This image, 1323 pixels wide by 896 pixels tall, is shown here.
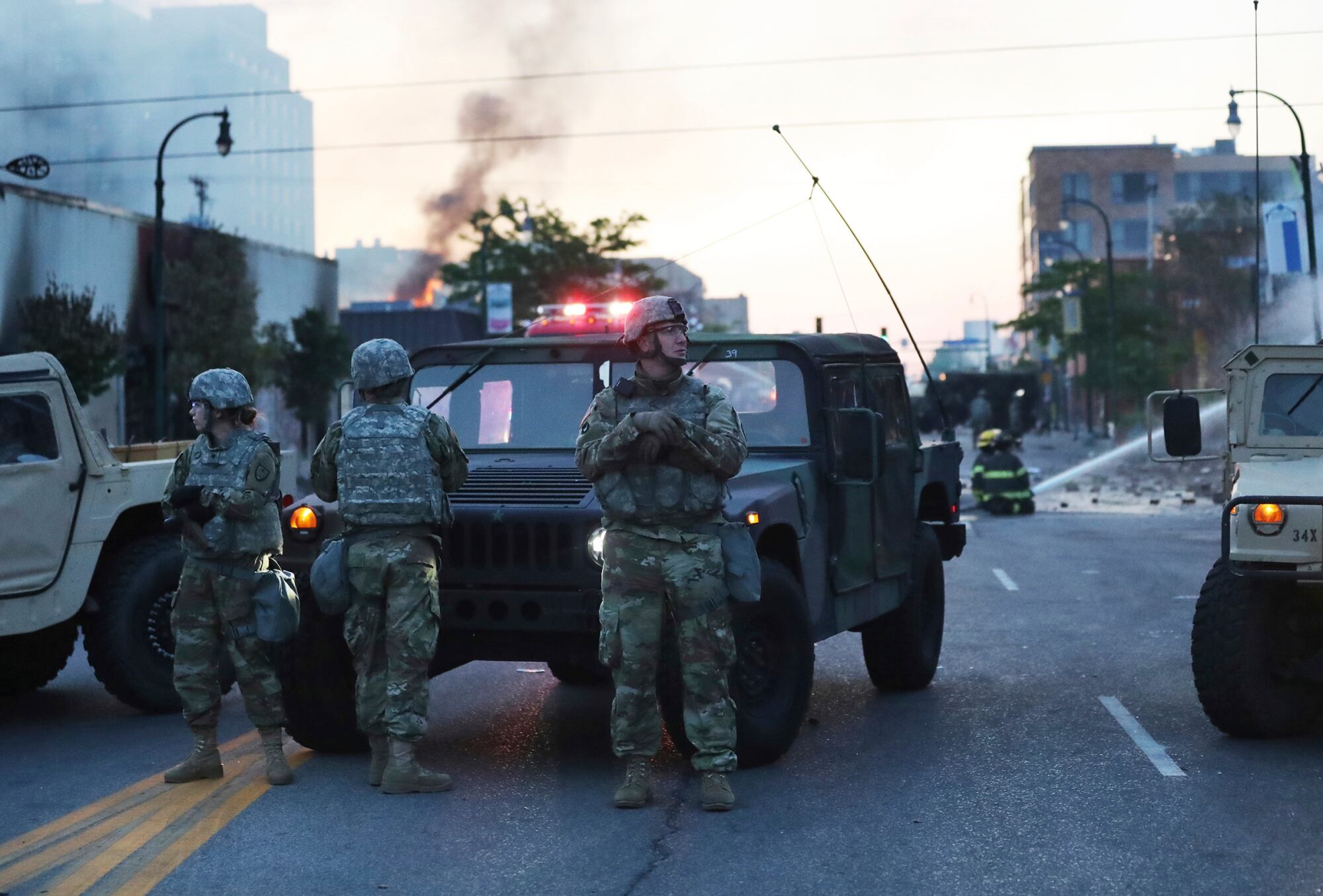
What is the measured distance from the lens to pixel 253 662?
7152mm

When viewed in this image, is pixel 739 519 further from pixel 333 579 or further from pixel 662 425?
pixel 333 579

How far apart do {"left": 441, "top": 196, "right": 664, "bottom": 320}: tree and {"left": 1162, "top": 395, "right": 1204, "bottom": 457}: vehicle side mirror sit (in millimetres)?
55325

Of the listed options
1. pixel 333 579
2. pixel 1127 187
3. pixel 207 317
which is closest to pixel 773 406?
pixel 333 579

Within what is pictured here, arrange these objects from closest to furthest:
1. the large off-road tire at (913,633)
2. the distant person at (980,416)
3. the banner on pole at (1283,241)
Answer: the large off-road tire at (913,633) → the banner on pole at (1283,241) → the distant person at (980,416)

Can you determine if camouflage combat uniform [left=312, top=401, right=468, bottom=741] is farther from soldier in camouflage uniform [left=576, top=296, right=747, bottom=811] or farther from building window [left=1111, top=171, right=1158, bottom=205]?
building window [left=1111, top=171, right=1158, bottom=205]

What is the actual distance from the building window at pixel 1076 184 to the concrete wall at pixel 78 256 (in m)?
83.8

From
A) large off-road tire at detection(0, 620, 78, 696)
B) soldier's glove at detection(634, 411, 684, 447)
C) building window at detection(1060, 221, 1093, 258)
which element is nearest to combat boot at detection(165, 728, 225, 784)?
soldier's glove at detection(634, 411, 684, 447)

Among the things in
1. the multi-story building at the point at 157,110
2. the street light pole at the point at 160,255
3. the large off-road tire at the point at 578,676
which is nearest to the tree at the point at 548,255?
the multi-story building at the point at 157,110

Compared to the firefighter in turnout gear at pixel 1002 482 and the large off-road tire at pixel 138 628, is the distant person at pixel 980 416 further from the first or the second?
the large off-road tire at pixel 138 628

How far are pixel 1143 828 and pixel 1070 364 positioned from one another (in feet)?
368

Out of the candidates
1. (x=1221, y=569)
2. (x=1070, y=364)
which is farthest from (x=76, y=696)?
(x=1070, y=364)

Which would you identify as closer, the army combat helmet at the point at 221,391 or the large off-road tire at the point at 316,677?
the army combat helmet at the point at 221,391

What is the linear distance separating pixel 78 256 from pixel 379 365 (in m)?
34.2

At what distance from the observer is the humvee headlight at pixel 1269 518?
7363 mm
